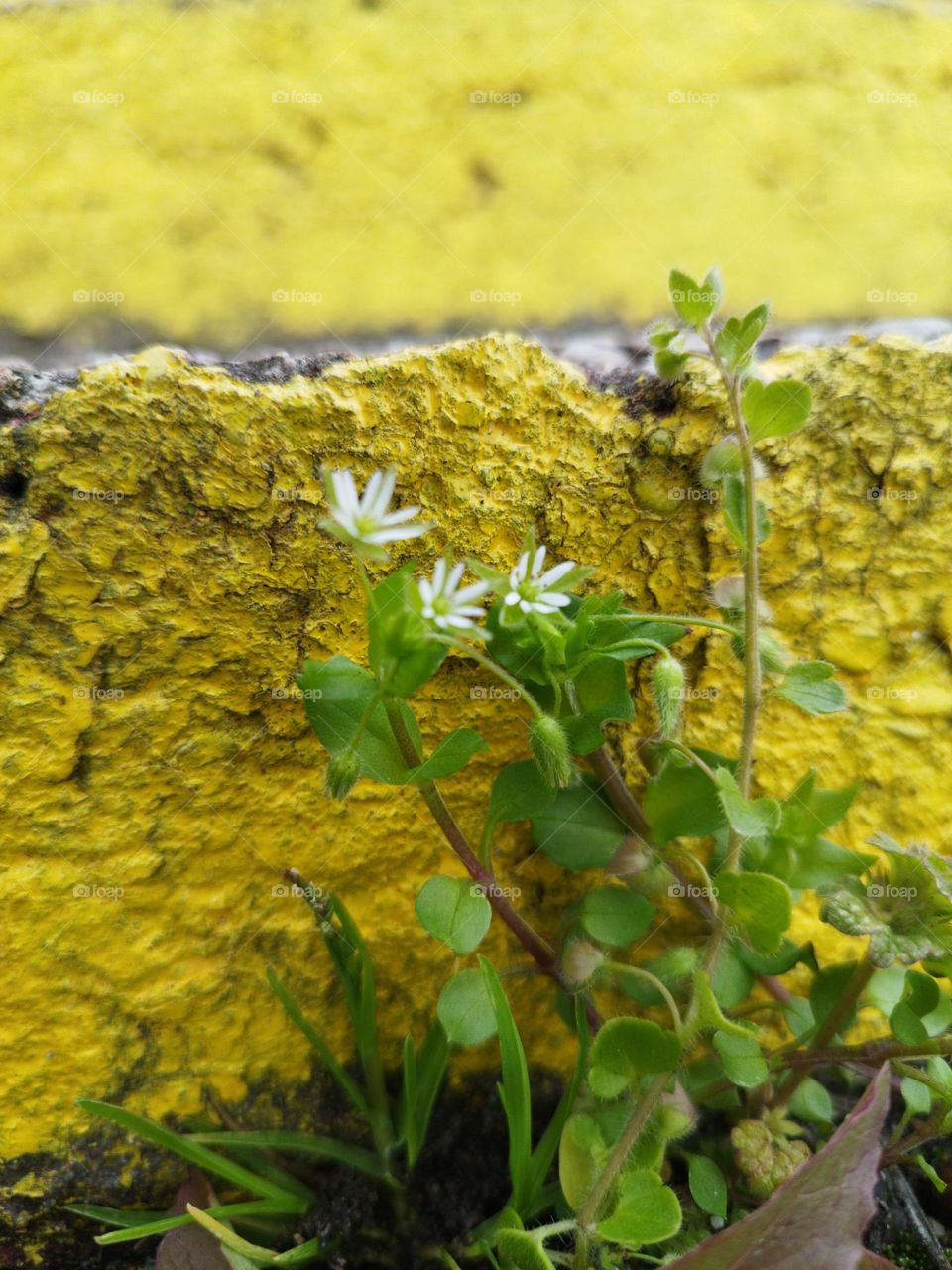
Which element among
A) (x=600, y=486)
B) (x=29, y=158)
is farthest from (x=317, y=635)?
(x=29, y=158)

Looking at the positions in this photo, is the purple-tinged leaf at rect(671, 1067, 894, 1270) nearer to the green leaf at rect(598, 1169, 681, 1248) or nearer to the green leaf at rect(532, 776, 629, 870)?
the green leaf at rect(598, 1169, 681, 1248)

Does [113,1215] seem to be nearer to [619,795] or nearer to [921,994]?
[619,795]

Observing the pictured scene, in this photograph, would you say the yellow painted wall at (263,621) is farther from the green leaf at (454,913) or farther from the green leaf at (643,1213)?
the green leaf at (643,1213)

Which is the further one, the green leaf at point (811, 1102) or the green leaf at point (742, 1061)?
the green leaf at point (811, 1102)

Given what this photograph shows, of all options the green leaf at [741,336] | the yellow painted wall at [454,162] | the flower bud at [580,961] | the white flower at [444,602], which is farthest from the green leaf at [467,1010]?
the yellow painted wall at [454,162]

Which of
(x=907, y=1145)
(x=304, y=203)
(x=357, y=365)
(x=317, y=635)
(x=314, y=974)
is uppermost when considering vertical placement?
(x=304, y=203)

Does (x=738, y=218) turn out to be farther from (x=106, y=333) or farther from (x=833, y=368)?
(x=106, y=333)

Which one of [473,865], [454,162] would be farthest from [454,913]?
[454,162]
